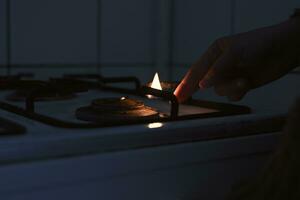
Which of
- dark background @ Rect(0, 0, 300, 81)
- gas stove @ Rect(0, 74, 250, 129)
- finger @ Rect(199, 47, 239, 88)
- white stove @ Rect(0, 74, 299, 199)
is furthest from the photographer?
dark background @ Rect(0, 0, 300, 81)

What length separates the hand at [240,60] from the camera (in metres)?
0.74

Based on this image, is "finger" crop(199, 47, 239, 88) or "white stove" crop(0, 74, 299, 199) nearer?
"white stove" crop(0, 74, 299, 199)

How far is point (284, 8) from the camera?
1.02 metres

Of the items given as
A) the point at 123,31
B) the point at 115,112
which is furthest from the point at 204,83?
the point at 123,31

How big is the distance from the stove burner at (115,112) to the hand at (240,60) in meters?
0.09

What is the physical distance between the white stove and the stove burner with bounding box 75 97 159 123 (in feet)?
0.07

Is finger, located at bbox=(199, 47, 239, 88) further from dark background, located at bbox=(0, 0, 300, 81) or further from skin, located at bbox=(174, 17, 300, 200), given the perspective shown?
dark background, located at bbox=(0, 0, 300, 81)

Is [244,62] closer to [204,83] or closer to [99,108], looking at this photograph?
[204,83]

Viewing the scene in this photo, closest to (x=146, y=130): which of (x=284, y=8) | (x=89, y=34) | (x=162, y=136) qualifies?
(x=162, y=136)

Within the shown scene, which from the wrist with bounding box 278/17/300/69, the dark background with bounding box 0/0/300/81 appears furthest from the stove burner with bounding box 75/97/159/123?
the dark background with bounding box 0/0/300/81

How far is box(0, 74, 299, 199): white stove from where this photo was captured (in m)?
0.49

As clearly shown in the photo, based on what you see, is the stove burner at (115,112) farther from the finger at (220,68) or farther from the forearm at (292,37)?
the forearm at (292,37)

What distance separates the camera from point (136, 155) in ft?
1.79

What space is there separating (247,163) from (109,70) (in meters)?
0.66
